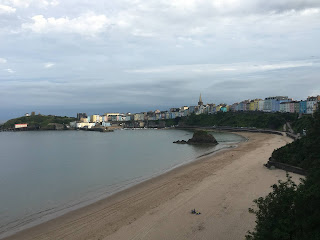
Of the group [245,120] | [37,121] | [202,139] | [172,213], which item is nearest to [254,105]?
[245,120]

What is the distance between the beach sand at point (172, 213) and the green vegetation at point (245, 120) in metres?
60.7

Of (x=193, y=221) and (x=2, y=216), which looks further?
(x=2, y=216)

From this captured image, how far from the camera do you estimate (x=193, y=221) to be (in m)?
13.2

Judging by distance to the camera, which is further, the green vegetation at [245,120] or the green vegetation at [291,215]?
the green vegetation at [245,120]

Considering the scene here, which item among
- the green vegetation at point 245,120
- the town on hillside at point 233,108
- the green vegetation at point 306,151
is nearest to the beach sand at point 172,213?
the green vegetation at point 306,151

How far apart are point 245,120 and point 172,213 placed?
8816cm

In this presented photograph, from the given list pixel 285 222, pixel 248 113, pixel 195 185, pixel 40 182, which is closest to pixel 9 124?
pixel 248 113

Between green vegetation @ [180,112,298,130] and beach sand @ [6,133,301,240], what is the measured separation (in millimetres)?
60734

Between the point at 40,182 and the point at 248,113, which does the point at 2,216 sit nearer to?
the point at 40,182

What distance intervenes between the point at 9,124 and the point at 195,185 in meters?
154

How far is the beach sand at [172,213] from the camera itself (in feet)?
40.2

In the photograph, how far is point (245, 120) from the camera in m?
97.2

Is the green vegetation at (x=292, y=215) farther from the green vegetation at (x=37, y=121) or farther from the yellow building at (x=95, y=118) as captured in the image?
the yellow building at (x=95, y=118)

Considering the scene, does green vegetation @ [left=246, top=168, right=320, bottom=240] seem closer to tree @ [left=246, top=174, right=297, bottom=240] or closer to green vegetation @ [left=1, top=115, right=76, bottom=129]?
tree @ [left=246, top=174, right=297, bottom=240]
